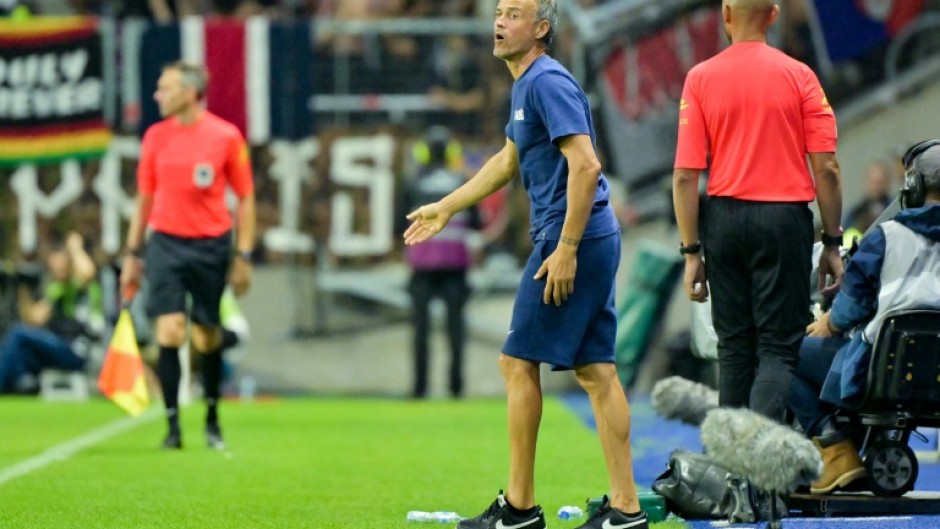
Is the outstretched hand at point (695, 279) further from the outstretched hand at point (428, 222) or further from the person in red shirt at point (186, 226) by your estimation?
the person in red shirt at point (186, 226)

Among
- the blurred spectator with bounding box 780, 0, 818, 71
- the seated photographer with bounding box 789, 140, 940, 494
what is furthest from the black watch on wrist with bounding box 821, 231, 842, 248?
the blurred spectator with bounding box 780, 0, 818, 71

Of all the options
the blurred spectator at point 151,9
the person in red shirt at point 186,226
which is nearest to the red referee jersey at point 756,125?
the person in red shirt at point 186,226

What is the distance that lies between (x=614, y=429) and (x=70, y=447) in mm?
5993

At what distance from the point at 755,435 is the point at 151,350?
11.8 metres

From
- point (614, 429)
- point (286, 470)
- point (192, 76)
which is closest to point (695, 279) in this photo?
point (614, 429)

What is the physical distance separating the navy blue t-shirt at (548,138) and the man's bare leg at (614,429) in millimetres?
516

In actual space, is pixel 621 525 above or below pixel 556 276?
below

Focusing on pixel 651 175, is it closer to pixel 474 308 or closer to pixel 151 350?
pixel 474 308

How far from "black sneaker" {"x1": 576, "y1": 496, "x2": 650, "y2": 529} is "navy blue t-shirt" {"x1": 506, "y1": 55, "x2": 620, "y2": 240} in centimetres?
101

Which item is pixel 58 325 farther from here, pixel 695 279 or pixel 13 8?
pixel 695 279

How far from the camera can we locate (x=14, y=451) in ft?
37.2

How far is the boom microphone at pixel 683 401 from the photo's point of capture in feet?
29.7

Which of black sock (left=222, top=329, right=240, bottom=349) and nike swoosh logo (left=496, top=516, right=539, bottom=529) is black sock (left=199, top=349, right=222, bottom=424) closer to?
black sock (left=222, top=329, right=240, bottom=349)

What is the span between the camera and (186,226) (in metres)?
11.3
